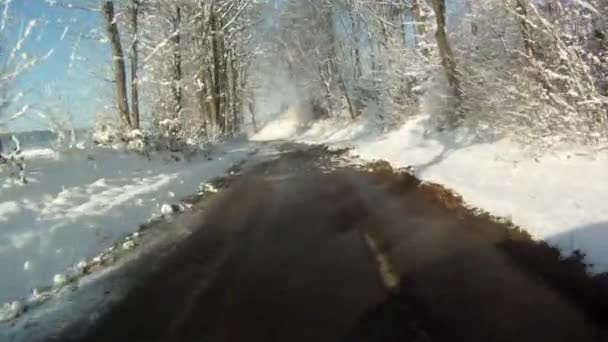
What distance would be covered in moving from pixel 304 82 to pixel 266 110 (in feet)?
59.4

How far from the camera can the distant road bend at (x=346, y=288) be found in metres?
4.60

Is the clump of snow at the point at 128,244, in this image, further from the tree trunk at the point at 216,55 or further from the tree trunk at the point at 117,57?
the tree trunk at the point at 216,55

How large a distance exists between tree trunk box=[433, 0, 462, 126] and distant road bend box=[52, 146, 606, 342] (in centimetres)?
1011

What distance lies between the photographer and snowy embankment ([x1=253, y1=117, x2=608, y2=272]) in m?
6.62

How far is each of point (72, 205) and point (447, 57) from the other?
13.5 meters

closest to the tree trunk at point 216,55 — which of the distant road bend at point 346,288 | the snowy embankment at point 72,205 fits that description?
the snowy embankment at point 72,205

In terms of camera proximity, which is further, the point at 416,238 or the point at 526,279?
the point at 416,238

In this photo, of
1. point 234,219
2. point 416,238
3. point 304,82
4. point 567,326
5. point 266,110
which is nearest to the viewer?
point 567,326

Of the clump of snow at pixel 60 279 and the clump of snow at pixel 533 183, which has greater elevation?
the clump of snow at pixel 533 183

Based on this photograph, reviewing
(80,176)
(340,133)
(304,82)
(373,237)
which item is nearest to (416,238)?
(373,237)

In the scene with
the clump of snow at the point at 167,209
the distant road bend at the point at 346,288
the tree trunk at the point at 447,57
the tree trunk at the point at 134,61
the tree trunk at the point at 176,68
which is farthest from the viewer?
the tree trunk at the point at 176,68

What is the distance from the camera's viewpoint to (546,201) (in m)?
8.13

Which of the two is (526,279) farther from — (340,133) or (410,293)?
(340,133)

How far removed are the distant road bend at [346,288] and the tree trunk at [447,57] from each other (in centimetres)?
1011
